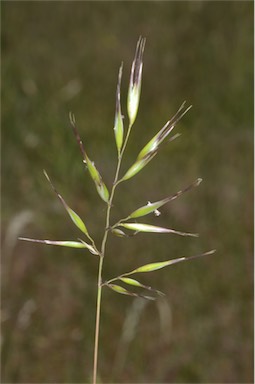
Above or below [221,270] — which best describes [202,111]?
above

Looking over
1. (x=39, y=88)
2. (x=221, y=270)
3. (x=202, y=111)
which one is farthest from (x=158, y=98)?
(x=221, y=270)

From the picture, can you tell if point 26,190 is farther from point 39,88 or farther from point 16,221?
point 39,88

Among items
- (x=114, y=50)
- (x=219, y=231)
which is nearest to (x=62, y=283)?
(x=219, y=231)

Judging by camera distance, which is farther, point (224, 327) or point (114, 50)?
point (114, 50)

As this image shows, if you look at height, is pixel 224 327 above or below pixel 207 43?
below

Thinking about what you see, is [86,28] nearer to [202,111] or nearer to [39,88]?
[39,88]

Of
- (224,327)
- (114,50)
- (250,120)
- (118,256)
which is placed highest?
(114,50)
